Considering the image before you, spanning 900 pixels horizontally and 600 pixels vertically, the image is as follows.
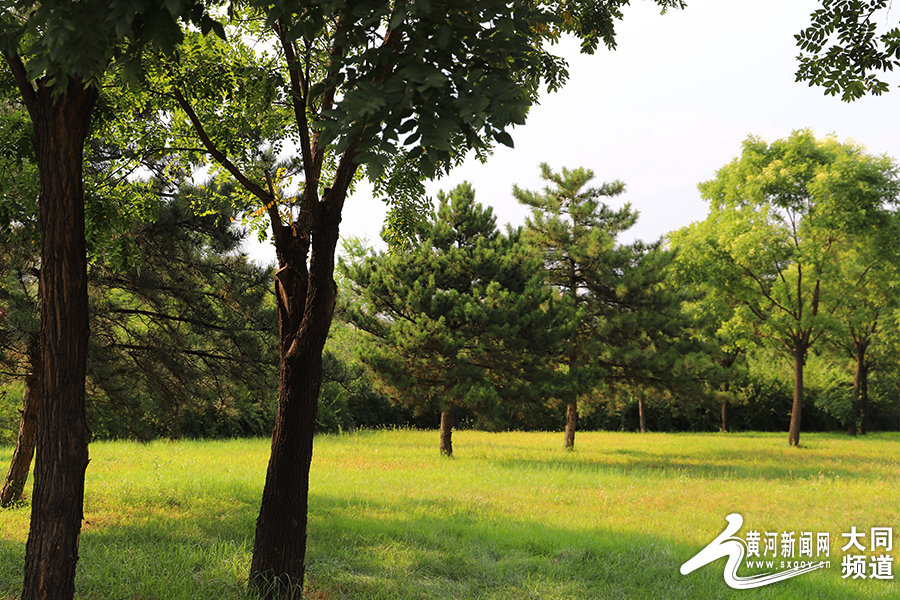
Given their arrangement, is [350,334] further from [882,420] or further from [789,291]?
[882,420]

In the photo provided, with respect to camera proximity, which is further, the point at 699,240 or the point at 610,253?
the point at 699,240

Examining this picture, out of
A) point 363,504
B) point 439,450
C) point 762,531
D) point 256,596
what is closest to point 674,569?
point 762,531

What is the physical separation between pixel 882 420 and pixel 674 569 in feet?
104

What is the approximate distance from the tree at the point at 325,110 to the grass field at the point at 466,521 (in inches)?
46.6

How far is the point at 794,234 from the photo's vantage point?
19438 mm

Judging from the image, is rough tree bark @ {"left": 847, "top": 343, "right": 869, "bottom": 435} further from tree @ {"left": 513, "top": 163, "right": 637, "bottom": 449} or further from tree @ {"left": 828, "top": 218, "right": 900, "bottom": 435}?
tree @ {"left": 513, "top": 163, "right": 637, "bottom": 449}

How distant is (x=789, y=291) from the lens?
19.8 meters

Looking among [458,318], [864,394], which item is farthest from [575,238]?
[864,394]

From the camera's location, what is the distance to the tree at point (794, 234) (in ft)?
60.3

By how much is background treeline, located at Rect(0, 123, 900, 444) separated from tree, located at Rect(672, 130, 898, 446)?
3.7 inches

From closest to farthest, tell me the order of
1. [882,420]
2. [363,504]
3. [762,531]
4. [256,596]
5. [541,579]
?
1. [256,596]
2. [541,579]
3. [762,531]
4. [363,504]
5. [882,420]

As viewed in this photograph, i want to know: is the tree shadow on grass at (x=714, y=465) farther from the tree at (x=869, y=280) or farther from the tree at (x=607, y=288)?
the tree at (x=869, y=280)

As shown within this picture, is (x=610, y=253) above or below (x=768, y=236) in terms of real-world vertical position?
below

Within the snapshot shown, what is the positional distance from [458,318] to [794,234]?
11461mm
